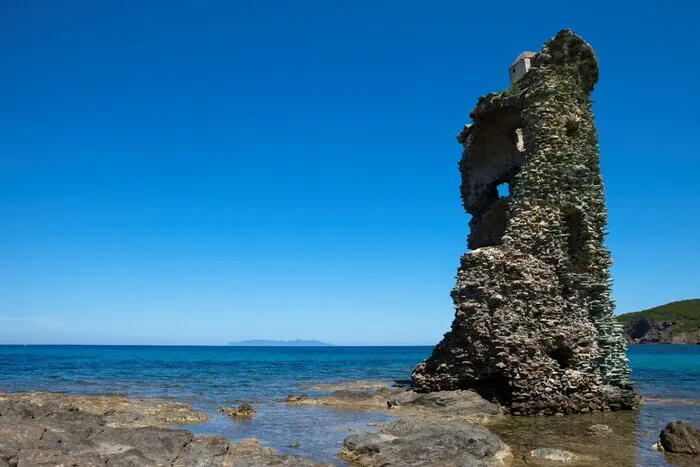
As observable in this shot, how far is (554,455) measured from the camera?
37.9 feet

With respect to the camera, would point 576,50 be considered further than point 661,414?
Yes

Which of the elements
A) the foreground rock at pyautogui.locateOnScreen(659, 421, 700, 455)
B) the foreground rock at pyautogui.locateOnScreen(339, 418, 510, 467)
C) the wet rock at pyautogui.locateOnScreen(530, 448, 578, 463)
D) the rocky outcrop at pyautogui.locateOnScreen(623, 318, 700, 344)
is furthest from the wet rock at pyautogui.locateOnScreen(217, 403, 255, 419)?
the rocky outcrop at pyautogui.locateOnScreen(623, 318, 700, 344)

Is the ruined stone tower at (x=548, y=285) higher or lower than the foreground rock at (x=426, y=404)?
higher

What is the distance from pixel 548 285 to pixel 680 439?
776cm

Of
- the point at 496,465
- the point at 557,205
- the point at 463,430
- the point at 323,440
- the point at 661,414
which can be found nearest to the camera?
the point at 496,465

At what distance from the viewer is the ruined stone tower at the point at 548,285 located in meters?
18.7

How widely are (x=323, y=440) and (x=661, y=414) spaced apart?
480 inches

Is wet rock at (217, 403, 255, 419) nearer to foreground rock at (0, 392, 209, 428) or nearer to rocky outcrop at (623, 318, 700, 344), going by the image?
foreground rock at (0, 392, 209, 428)

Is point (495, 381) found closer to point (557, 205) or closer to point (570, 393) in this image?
point (570, 393)

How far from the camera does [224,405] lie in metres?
20.8

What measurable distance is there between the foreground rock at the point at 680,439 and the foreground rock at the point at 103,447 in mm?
8142

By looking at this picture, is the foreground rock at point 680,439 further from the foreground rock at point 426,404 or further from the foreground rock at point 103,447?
the foreground rock at point 103,447

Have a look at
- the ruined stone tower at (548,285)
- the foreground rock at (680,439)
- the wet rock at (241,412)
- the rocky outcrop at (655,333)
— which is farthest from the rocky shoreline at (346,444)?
the rocky outcrop at (655,333)

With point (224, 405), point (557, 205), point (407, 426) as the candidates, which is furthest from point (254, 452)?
point (557, 205)
